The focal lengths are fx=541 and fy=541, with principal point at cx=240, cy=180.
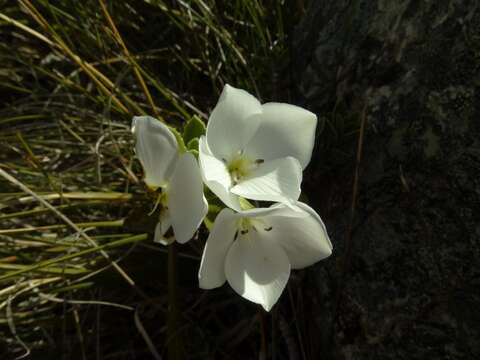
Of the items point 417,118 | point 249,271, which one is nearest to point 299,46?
point 417,118

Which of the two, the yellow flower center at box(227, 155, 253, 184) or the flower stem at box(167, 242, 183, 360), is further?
the flower stem at box(167, 242, 183, 360)

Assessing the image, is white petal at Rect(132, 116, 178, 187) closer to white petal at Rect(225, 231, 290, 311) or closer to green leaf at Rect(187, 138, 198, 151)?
green leaf at Rect(187, 138, 198, 151)

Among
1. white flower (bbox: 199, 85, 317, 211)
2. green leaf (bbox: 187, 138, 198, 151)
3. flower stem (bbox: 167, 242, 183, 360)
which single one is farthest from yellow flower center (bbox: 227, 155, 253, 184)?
flower stem (bbox: 167, 242, 183, 360)

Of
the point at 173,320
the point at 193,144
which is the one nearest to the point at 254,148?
the point at 193,144

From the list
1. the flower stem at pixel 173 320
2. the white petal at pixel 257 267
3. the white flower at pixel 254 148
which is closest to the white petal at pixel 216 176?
the white flower at pixel 254 148

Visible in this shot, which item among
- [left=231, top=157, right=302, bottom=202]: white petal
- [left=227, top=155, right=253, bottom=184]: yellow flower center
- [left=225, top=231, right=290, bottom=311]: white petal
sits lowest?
[left=225, top=231, right=290, bottom=311]: white petal

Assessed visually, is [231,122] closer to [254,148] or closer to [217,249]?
[254,148]

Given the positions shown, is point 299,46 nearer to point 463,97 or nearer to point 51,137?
point 463,97
